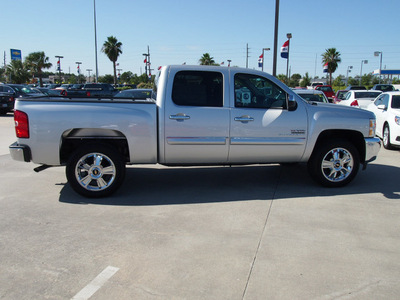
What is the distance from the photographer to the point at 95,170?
5109mm

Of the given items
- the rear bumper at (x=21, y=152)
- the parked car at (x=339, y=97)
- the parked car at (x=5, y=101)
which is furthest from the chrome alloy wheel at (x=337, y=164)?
the parked car at (x=5, y=101)

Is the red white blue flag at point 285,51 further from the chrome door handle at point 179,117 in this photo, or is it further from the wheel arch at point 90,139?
the wheel arch at point 90,139

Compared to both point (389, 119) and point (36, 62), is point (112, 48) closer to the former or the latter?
point (36, 62)

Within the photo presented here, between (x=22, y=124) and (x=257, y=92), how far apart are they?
11.5 feet

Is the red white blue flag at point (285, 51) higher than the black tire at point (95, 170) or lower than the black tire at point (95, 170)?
higher

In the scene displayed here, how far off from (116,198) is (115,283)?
2327 mm

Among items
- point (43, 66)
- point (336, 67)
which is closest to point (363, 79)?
point (336, 67)

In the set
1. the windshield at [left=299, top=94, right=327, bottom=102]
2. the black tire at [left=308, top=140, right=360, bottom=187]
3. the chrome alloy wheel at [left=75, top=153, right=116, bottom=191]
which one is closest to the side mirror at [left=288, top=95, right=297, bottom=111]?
the black tire at [left=308, top=140, right=360, bottom=187]

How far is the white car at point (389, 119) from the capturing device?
906 cm

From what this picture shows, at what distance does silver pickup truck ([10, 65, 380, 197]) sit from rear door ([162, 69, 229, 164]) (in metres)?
0.01

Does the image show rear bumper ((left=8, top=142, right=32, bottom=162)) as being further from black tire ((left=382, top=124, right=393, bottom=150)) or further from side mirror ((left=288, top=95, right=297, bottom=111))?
black tire ((left=382, top=124, right=393, bottom=150))

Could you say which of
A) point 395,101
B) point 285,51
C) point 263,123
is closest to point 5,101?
point 285,51

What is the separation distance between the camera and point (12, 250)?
3588mm

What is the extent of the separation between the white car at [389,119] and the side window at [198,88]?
19.8 ft
